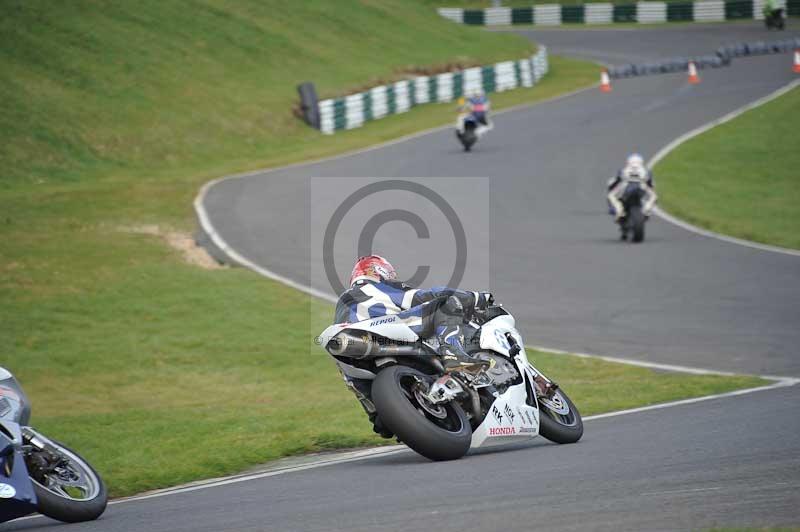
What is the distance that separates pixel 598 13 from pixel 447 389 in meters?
61.0

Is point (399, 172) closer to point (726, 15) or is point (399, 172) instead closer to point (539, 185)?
point (539, 185)

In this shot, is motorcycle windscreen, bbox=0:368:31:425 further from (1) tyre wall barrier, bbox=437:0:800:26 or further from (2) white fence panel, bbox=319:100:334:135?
(1) tyre wall barrier, bbox=437:0:800:26

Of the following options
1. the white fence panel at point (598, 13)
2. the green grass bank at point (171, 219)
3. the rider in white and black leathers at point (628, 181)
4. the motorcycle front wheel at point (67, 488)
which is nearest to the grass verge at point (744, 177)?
the rider in white and black leathers at point (628, 181)

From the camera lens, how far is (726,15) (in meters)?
62.2

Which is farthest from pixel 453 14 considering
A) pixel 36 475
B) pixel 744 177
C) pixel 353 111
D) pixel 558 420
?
pixel 36 475

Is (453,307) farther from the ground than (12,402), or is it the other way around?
(453,307)

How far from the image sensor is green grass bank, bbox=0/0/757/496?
1173cm

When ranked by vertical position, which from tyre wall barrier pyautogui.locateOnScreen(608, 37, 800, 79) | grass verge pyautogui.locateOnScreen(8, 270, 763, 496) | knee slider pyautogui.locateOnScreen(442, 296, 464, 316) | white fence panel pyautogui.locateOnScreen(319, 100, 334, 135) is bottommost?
grass verge pyautogui.locateOnScreen(8, 270, 763, 496)

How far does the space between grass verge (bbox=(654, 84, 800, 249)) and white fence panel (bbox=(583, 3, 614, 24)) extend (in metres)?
28.7

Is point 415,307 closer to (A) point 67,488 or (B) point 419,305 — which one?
(B) point 419,305

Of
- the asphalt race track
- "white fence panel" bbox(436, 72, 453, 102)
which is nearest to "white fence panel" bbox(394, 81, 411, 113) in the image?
"white fence panel" bbox(436, 72, 453, 102)

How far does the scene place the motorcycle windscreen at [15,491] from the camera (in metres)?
6.56

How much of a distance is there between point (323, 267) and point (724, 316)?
7.58m

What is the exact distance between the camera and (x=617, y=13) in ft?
216
